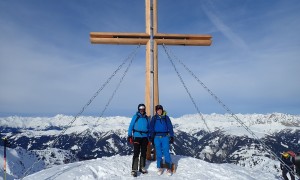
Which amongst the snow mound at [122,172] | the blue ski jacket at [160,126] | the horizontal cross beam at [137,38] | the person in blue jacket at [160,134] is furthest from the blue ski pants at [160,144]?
the horizontal cross beam at [137,38]

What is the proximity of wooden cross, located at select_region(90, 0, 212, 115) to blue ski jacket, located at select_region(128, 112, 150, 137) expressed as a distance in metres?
1.43

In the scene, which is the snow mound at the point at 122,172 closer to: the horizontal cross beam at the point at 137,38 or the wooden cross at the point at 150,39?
the wooden cross at the point at 150,39

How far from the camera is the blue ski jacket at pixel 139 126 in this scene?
→ 48.6 ft

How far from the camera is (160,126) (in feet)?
50.0

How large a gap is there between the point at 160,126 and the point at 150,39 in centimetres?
469

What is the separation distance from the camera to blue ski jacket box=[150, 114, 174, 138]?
1521 cm

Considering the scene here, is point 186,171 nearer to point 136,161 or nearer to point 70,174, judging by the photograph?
point 136,161

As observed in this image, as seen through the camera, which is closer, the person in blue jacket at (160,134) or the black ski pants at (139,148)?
the black ski pants at (139,148)

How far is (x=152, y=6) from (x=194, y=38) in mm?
2802

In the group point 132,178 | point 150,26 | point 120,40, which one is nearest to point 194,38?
point 150,26

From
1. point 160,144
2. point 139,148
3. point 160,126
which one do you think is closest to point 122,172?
point 139,148

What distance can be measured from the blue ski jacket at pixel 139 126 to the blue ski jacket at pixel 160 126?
0.39m

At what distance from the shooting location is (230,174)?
15.2 meters

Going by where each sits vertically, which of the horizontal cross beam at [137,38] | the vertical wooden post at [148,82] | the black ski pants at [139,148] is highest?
the horizontal cross beam at [137,38]
